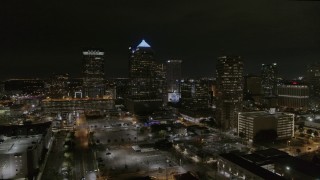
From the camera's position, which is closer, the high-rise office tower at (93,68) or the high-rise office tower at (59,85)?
the high-rise office tower at (59,85)

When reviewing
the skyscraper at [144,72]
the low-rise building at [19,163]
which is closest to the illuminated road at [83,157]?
the low-rise building at [19,163]

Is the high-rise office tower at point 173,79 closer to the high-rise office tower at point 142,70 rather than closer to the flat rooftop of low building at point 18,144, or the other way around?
the high-rise office tower at point 142,70

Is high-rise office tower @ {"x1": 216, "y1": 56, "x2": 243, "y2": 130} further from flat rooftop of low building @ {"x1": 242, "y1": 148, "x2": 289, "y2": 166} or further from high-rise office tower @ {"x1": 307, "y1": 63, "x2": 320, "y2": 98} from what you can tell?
high-rise office tower @ {"x1": 307, "y1": 63, "x2": 320, "y2": 98}

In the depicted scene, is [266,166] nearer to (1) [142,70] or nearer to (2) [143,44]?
(1) [142,70]

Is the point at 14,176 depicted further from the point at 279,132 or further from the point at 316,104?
the point at 316,104

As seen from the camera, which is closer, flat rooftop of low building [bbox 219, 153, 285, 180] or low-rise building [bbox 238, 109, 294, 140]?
flat rooftop of low building [bbox 219, 153, 285, 180]

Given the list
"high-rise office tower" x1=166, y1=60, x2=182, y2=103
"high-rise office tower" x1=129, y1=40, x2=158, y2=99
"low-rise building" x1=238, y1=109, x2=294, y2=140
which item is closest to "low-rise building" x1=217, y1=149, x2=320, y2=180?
"low-rise building" x1=238, y1=109, x2=294, y2=140
